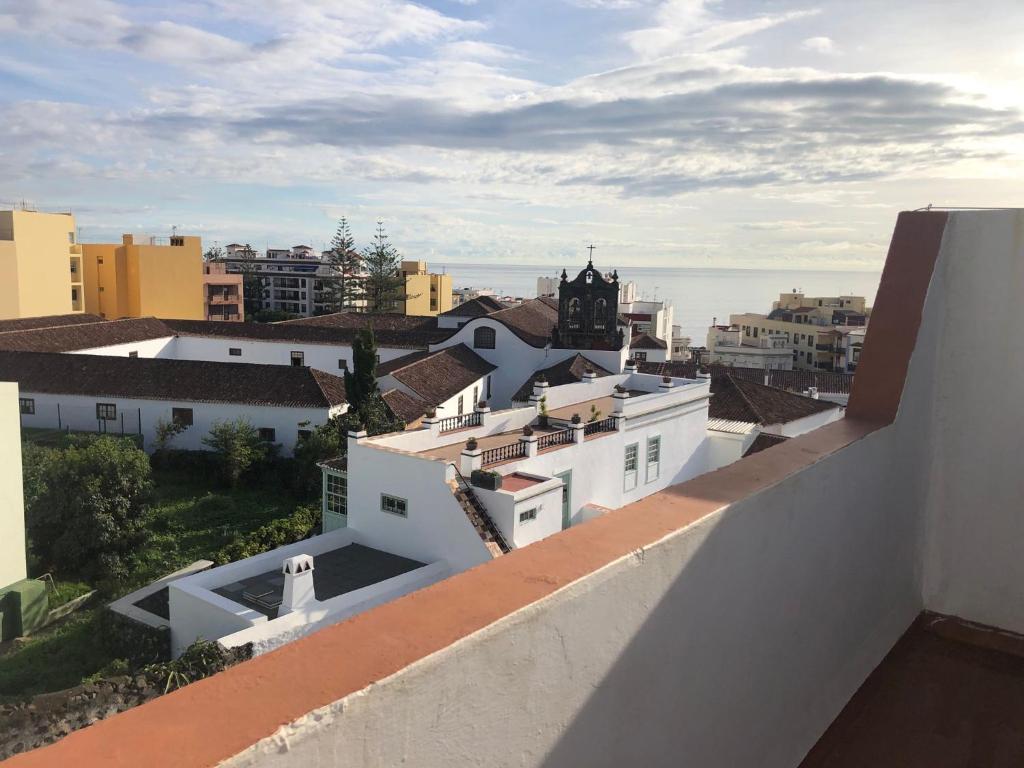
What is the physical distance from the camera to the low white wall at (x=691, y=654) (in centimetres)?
138

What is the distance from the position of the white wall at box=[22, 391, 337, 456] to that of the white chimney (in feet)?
39.0

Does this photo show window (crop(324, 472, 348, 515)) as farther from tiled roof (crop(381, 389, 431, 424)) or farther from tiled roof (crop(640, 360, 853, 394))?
tiled roof (crop(640, 360, 853, 394))

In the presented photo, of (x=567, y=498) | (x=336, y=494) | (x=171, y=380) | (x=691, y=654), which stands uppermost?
(x=691, y=654)

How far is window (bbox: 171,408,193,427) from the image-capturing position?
71.2 ft

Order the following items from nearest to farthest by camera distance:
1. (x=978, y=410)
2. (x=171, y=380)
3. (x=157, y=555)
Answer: (x=978, y=410) → (x=157, y=555) → (x=171, y=380)

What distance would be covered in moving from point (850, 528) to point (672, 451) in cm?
1391

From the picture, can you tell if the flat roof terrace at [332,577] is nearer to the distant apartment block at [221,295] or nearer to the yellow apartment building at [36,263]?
the yellow apartment building at [36,263]

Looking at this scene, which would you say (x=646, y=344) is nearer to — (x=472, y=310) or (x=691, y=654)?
(x=472, y=310)

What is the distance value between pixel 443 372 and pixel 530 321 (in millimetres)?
7294

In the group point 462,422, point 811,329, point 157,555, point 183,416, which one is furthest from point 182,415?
point 811,329

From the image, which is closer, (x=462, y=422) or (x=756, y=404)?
(x=462, y=422)

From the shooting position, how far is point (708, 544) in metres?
2.09

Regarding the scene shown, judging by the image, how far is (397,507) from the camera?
11.6m

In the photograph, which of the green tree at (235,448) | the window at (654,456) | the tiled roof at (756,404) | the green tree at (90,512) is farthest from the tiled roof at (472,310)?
the green tree at (90,512)
